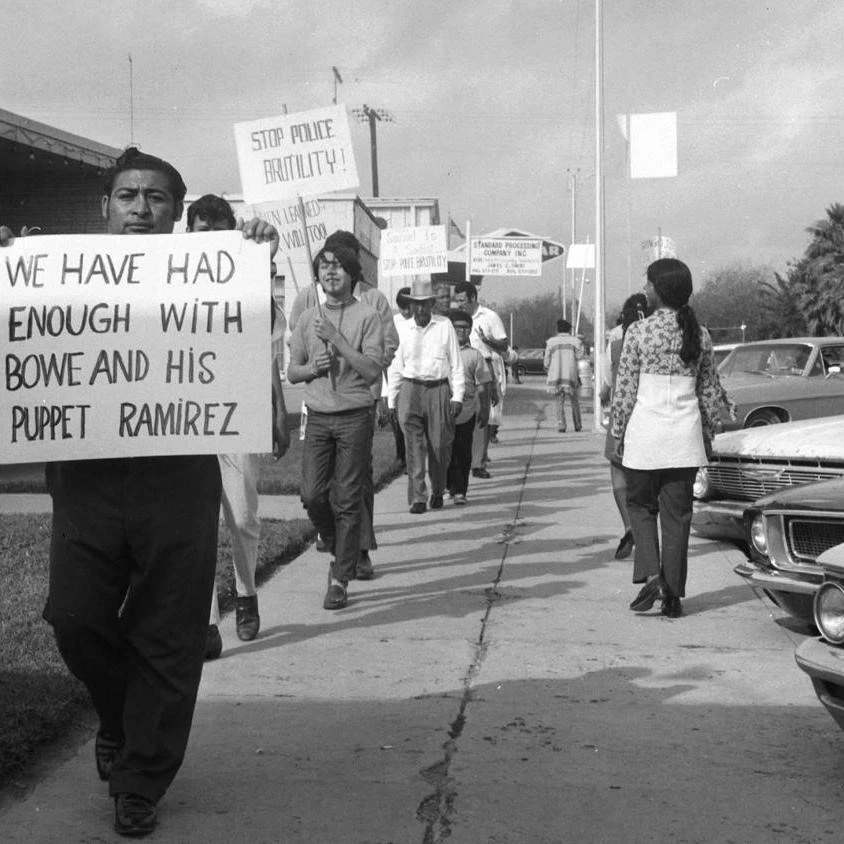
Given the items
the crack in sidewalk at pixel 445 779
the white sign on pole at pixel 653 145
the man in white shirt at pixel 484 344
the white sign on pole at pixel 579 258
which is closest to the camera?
the crack in sidewalk at pixel 445 779

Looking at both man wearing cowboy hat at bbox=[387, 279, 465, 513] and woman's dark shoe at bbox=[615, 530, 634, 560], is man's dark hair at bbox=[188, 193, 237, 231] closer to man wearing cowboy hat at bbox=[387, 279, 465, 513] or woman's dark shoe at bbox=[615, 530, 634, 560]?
woman's dark shoe at bbox=[615, 530, 634, 560]

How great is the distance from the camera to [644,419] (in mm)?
7152

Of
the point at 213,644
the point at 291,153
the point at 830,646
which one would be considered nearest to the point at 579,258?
the point at 291,153

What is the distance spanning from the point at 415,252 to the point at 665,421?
11259 millimetres

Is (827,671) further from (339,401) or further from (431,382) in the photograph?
(431,382)

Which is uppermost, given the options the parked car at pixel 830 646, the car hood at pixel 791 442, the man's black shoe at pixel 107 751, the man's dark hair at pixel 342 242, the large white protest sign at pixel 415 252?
the large white protest sign at pixel 415 252

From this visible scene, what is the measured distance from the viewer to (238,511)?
6332mm

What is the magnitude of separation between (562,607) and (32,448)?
392 cm

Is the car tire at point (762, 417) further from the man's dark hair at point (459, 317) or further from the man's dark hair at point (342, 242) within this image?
the man's dark hair at point (342, 242)

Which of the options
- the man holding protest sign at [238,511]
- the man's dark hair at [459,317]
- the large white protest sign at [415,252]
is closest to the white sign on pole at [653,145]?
the large white protest sign at [415,252]

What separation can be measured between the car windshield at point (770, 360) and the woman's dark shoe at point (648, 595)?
30.0ft

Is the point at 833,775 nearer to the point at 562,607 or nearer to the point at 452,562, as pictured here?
the point at 562,607

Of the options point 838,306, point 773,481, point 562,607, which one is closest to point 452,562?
point 562,607

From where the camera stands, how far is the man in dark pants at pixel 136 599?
398 centimetres
